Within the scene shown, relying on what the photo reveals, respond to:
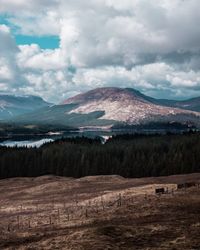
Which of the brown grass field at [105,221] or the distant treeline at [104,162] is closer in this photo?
the brown grass field at [105,221]

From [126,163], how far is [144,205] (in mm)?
119935

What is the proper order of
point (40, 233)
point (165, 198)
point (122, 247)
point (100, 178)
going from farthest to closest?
point (100, 178)
point (165, 198)
point (40, 233)
point (122, 247)

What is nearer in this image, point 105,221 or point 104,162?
point 105,221

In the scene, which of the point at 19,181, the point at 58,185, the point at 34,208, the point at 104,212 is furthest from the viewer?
the point at 19,181

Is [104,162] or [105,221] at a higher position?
[105,221]

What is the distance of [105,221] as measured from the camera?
54.3 m

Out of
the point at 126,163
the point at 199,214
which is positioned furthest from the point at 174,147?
the point at 199,214

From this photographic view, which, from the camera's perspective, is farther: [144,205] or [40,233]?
[144,205]

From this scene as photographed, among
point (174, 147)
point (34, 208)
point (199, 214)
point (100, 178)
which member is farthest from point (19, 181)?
point (199, 214)

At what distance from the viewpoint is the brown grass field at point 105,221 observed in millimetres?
39812

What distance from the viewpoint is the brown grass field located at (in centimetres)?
3981

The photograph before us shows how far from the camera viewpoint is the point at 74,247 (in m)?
38.3

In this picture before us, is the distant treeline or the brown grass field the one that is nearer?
the brown grass field

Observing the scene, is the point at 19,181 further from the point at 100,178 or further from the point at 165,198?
the point at 165,198
